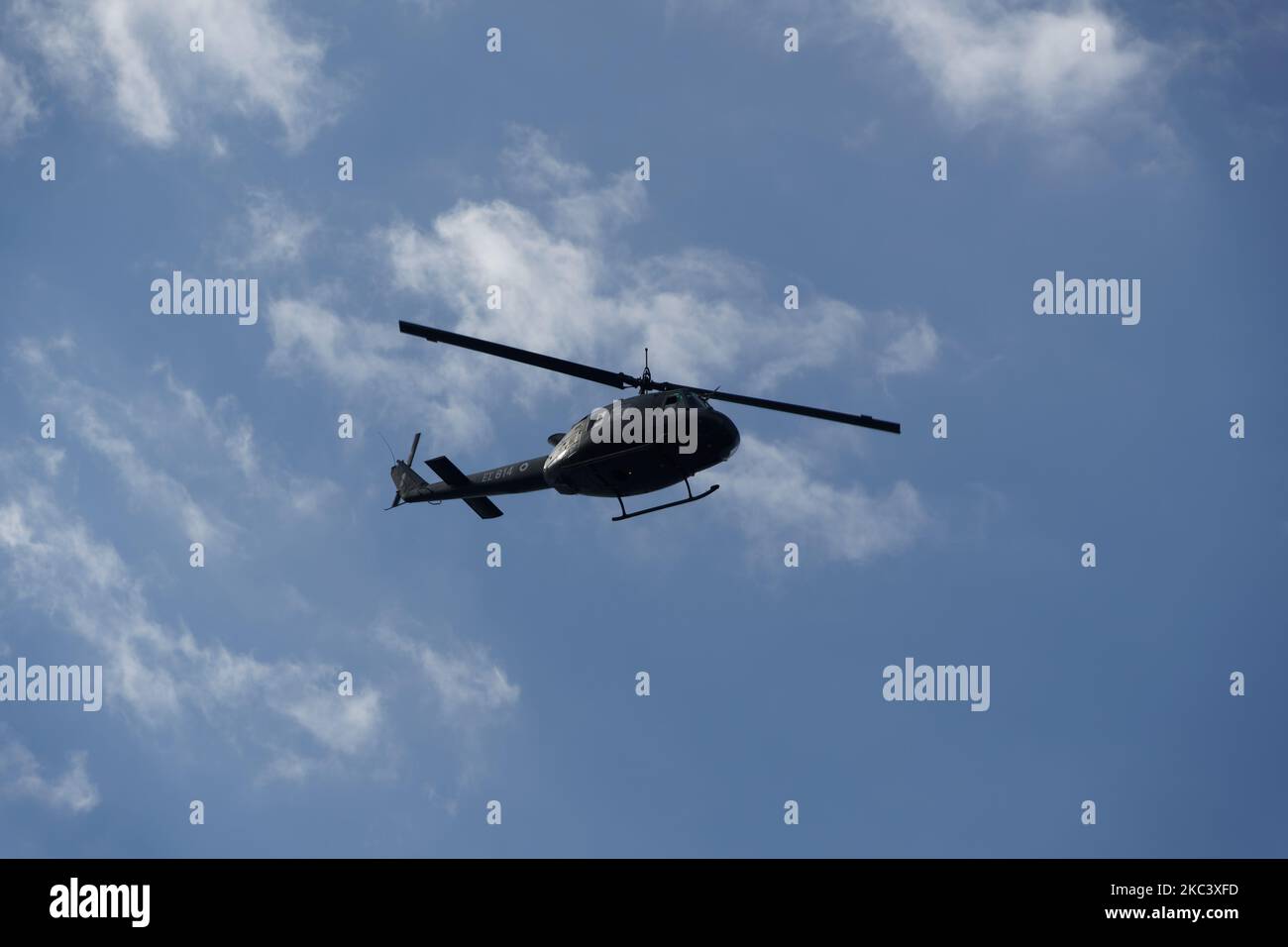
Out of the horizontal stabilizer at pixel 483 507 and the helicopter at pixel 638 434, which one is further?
the horizontal stabilizer at pixel 483 507

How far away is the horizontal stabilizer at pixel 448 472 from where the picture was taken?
134 ft

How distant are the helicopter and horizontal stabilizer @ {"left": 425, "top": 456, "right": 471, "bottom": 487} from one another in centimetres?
545

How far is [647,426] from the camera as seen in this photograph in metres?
32.7

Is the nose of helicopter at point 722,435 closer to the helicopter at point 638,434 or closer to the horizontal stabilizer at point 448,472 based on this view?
the helicopter at point 638,434
